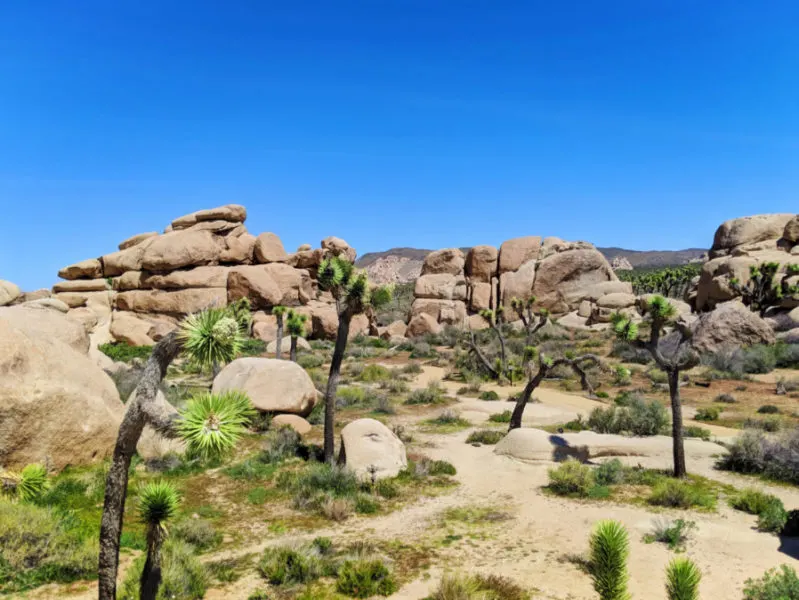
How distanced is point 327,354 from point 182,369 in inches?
420

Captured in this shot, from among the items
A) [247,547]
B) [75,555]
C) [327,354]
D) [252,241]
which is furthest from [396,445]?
[252,241]

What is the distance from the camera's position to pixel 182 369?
28.6m

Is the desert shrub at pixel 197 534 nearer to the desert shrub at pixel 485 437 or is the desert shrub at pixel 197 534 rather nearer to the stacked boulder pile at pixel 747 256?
the desert shrub at pixel 485 437

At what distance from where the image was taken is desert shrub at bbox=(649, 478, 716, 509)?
10.5 m

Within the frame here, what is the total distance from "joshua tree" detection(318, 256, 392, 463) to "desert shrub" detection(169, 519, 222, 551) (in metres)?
4.31

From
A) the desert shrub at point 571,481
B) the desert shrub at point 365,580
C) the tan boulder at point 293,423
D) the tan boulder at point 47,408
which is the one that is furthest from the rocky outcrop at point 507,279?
the desert shrub at point 365,580

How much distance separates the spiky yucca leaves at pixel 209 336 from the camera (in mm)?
4367

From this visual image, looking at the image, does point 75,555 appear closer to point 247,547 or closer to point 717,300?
point 247,547

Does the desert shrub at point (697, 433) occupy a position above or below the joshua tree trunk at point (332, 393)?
below

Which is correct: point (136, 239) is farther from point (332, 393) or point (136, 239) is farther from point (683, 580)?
point (683, 580)

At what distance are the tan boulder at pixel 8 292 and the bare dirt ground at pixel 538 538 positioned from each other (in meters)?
30.7

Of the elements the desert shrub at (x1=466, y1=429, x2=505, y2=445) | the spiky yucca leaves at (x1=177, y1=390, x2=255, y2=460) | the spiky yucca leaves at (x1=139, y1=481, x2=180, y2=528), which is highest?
the spiky yucca leaves at (x1=177, y1=390, x2=255, y2=460)

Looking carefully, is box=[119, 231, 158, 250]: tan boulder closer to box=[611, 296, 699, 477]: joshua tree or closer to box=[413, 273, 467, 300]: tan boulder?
box=[413, 273, 467, 300]: tan boulder

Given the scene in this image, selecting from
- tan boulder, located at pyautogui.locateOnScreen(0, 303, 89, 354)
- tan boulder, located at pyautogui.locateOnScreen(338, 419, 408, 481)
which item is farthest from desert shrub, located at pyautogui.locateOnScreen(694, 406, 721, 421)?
tan boulder, located at pyautogui.locateOnScreen(0, 303, 89, 354)
